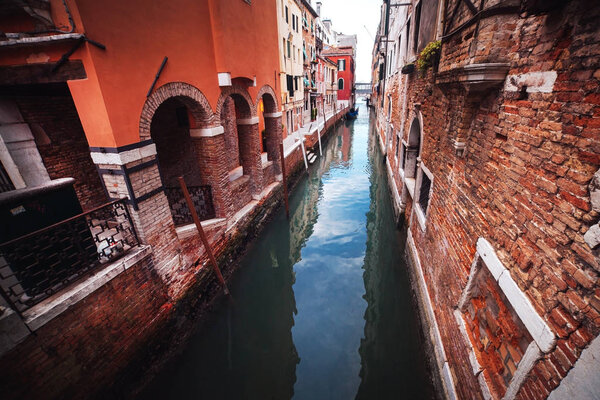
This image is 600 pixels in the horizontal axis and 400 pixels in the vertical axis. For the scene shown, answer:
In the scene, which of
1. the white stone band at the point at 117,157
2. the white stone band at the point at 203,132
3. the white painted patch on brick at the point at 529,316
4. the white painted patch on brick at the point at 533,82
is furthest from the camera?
the white stone band at the point at 203,132

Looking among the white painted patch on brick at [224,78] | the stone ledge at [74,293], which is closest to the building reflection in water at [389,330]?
the stone ledge at [74,293]

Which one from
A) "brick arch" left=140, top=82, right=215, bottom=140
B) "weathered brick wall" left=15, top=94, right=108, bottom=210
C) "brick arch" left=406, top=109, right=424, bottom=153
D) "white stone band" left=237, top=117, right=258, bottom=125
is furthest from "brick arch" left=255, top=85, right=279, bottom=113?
"weathered brick wall" left=15, top=94, right=108, bottom=210

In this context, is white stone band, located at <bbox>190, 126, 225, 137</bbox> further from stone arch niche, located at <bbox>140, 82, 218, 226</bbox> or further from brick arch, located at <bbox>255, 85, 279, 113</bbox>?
brick arch, located at <bbox>255, 85, 279, 113</bbox>

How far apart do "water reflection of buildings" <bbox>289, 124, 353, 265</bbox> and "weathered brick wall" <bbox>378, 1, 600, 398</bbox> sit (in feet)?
16.7

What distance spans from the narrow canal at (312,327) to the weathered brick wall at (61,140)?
143 inches

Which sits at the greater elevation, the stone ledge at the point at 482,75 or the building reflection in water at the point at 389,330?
the stone ledge at the point at 482,75

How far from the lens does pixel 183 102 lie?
16.1ft

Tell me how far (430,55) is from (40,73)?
18.2 ft

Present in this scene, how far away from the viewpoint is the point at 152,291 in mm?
4117

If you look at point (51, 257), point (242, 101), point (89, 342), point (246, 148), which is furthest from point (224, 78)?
point (89, 342)

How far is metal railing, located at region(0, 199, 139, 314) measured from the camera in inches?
108

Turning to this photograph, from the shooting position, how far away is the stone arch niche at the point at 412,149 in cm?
645

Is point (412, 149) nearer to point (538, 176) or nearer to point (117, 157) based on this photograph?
point (538, 176)

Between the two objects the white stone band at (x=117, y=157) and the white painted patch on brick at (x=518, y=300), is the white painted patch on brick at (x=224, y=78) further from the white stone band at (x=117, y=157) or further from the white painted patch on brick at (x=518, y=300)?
the white painted patch on brick at (x=518, y=300)
